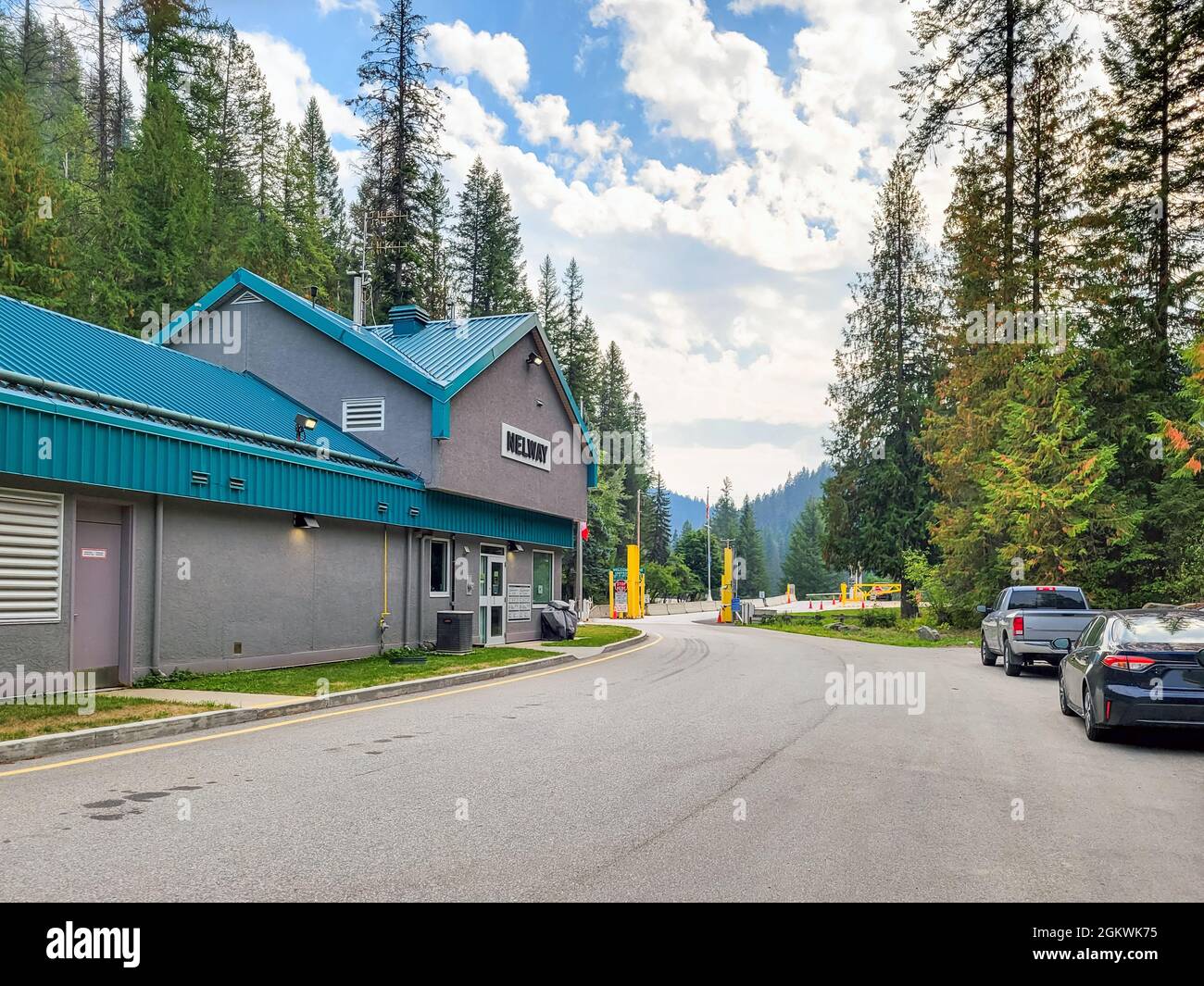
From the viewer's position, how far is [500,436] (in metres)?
24.1

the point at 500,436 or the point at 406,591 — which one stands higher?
the point at 500,436

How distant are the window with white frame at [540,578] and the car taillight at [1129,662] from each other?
18.8 metres

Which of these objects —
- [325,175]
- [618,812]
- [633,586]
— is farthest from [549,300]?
[618,812]

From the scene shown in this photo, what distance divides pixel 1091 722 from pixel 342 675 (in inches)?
441

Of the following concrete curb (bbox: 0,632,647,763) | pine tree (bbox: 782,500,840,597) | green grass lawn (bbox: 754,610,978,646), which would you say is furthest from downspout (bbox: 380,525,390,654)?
pine tree (bbox: 782,500,840,597)

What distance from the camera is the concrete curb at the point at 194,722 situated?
8.62m

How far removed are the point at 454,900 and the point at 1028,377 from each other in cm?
2907

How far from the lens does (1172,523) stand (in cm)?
2677

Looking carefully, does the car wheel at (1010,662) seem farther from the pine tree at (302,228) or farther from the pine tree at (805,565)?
the pine tree at (805,565)

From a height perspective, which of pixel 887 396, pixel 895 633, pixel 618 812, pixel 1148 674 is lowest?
pixel 895 633

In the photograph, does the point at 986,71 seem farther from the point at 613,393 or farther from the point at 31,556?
the point at 613,393

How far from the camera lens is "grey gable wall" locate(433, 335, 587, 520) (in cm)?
2192

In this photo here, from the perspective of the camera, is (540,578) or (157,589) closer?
(157,589)
